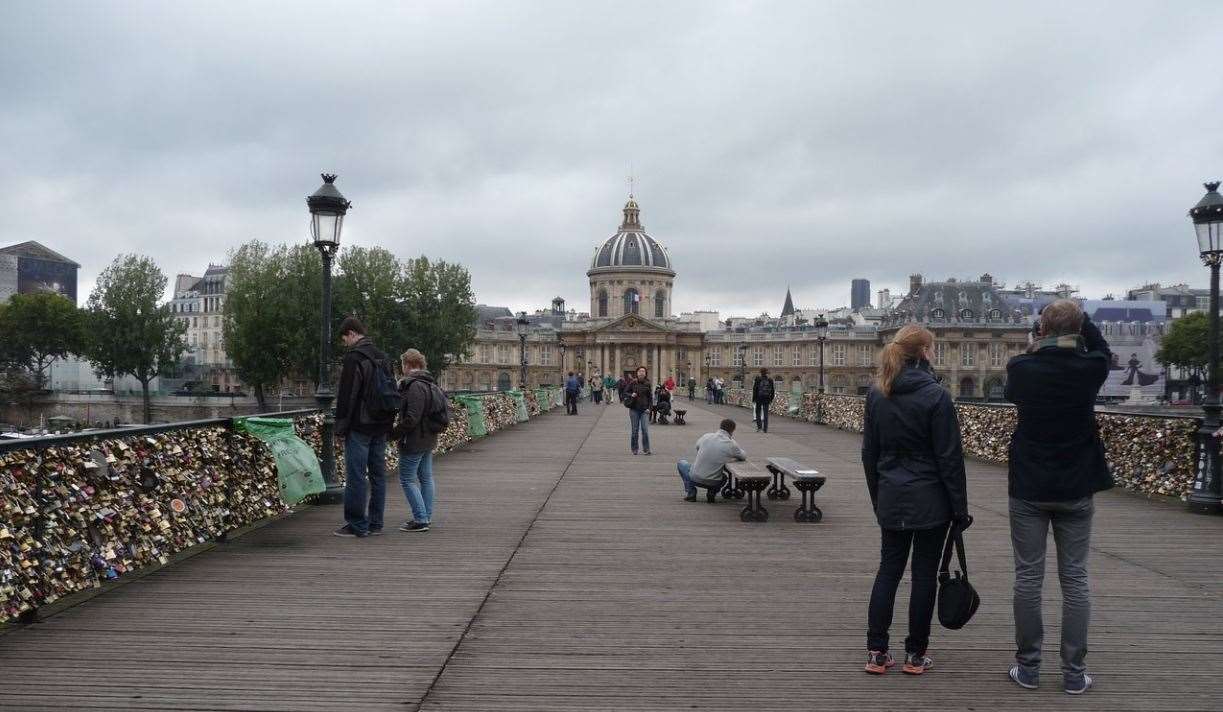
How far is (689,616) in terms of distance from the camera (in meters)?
6.73

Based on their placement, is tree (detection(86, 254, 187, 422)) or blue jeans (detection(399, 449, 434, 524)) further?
tree (detection(86, 254, 187, 422))

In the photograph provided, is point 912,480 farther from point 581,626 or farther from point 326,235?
point 326,235

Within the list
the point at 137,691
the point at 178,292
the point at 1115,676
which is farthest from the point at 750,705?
the point at 178,292

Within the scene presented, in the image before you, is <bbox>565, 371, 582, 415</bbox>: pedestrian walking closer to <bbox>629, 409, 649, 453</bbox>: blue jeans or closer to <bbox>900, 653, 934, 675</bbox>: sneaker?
<bbox>629, 409, 649, 453</bbox>: blue jeans

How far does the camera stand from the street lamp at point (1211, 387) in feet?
39.4

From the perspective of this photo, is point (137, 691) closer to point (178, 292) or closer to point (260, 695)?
point (260, 695)

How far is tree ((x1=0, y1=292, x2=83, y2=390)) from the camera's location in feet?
249

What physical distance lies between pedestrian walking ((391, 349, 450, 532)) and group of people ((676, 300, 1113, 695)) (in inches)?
212

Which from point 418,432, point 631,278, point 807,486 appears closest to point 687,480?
point 807,486

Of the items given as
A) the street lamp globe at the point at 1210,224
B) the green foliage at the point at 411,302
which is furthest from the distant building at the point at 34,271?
the street lamp globe at the point at 1210,224

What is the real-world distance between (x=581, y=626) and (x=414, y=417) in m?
3.97

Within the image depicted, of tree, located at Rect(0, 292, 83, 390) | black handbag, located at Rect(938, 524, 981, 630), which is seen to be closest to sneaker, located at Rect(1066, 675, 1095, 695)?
black handbag, located at Rect(938, 524, 981, 630)

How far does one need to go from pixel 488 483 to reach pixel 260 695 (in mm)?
9732

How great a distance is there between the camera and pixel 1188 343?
8150 centimetres
